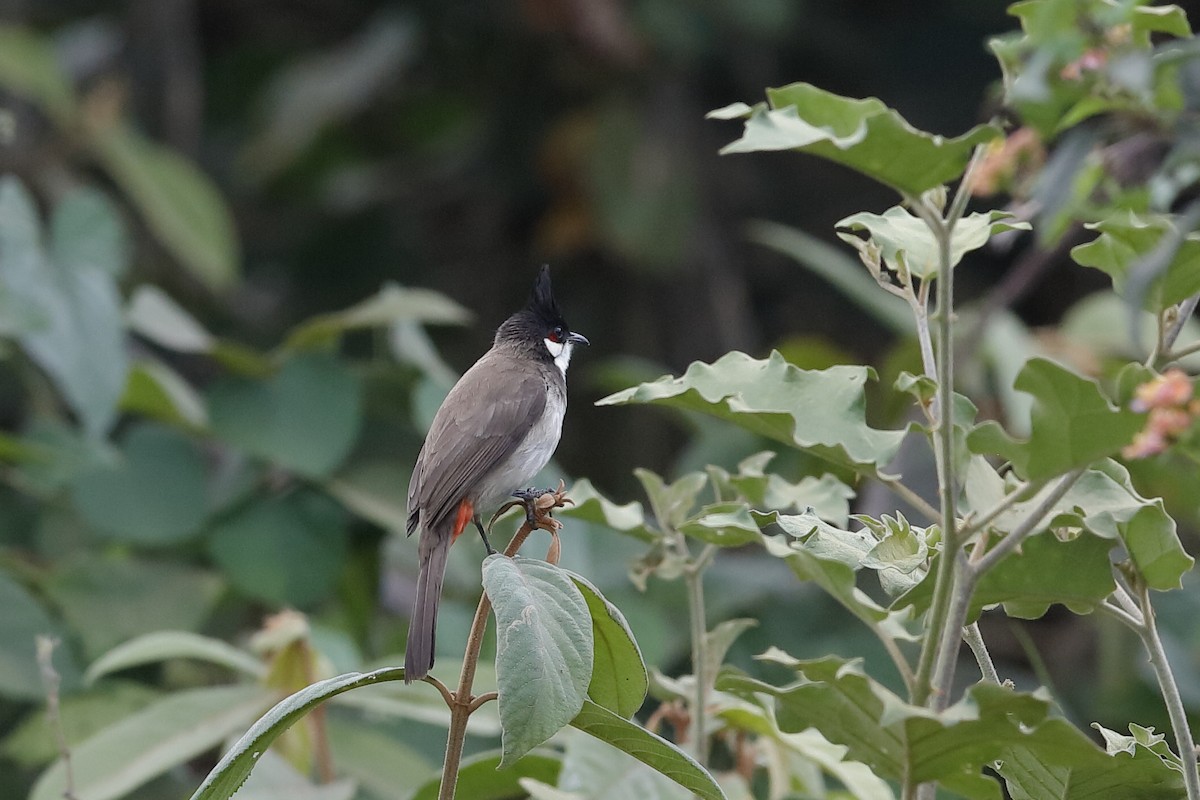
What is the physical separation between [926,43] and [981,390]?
86.0 inches

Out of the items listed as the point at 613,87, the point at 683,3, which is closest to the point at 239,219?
the point at 613,87

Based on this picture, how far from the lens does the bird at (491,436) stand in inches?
65.8

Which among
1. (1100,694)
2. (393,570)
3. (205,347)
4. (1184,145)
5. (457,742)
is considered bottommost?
(1100,694)

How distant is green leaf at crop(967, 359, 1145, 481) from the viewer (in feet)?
2.90

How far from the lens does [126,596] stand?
8.43ft

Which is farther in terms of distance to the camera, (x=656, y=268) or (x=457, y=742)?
(x=656, y=268)

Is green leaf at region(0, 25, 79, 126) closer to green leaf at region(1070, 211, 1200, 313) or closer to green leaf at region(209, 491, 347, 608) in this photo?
green leaf at region(209, 491, 347, 608)

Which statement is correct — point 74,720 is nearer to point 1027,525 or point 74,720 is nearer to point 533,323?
point 533,323

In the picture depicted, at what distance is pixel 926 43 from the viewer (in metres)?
5.18

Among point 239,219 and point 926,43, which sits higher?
point 926,43

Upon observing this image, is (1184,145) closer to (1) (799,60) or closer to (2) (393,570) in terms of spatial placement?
(2) (393,570)

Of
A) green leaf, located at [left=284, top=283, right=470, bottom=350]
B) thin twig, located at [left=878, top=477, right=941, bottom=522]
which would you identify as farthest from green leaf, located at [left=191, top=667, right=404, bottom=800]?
green leaf, located at [left=284, top=283, right=470, bottom=350]

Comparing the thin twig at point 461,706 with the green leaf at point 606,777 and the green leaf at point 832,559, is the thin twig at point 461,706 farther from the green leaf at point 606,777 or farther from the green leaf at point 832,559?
the green leaf at point 606,777

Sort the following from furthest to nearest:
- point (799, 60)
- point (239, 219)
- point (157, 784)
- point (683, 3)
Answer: point (239, 219), point (799, 60), point (683, 3), point (157, 784)
